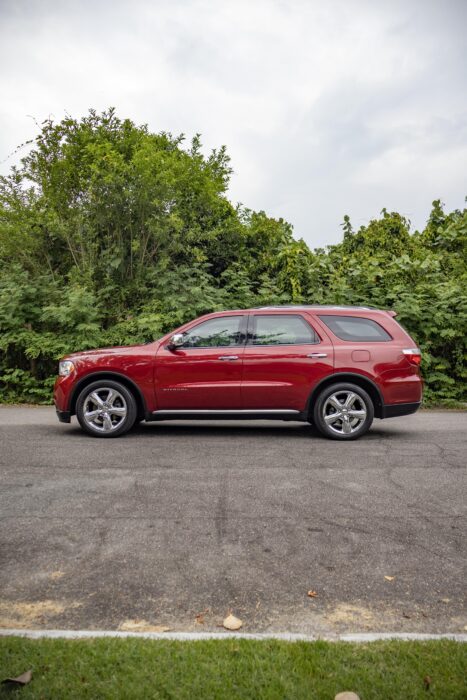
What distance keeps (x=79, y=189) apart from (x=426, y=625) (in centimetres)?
1293

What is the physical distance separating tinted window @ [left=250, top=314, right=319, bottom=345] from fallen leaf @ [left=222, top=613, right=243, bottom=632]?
542 cm

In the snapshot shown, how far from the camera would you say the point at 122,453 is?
7270 millimetres

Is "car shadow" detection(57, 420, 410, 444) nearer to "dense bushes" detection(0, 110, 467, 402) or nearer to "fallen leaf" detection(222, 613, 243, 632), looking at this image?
"dense bushes" detection(0, 110, 467, 402)

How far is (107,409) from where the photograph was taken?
8289 mm

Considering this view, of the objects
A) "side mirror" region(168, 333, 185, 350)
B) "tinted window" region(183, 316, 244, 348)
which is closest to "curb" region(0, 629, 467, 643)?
"side mirror" region(168, 333, 185, 350)

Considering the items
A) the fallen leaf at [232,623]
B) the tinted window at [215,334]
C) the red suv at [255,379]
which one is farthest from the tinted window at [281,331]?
the fallen leaf at [232,623]

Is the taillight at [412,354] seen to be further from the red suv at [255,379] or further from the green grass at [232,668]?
the green grass at [232,668]

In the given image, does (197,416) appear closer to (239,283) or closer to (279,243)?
(239,283)

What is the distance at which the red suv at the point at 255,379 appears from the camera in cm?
813

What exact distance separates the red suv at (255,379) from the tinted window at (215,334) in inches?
0.6

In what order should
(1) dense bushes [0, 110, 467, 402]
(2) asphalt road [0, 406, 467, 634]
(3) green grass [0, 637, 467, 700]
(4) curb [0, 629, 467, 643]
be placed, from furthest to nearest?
1. (1) dense bushes [0, 110, 467, 402]
2. (2) asphalt road [0, 406, 467, 634]
3. (4) curb [0, 629, 467, 643]
4. (3) green grass [0, 637, 467, 700]

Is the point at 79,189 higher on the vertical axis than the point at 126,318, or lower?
higher

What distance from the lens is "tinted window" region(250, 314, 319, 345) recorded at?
838 cm

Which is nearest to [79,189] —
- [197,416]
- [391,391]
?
[197,416]
